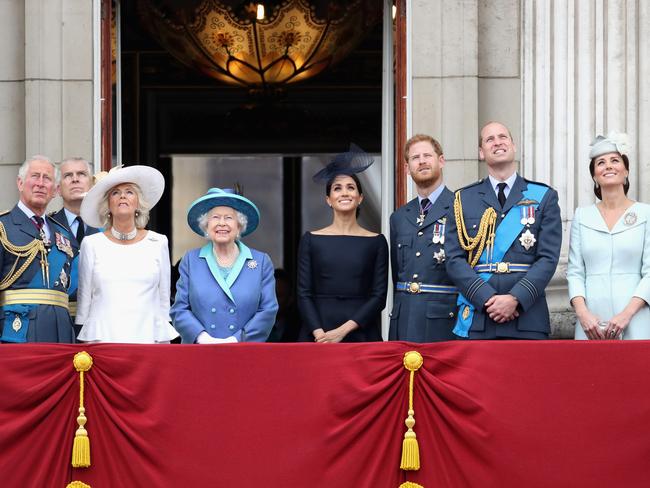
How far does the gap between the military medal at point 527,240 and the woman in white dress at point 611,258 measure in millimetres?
334

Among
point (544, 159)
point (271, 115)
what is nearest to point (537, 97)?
point (544, 159)

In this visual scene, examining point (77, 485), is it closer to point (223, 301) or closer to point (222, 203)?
point (223, 301)

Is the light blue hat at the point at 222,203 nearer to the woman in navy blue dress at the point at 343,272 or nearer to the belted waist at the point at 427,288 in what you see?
the woman in navy blue dress at the point at 343,272

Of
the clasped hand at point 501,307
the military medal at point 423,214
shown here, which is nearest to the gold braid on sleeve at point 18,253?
the military medal at point 423,214

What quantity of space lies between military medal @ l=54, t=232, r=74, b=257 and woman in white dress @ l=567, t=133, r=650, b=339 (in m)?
2.78

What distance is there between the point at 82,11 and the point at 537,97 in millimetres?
3171

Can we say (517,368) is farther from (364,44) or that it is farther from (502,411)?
(364,44)

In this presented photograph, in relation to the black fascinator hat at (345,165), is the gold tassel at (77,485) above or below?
below

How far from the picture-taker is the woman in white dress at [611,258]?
8.44m

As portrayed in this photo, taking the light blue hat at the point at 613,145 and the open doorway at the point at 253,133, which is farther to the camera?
the open doorway at the point at 253,133

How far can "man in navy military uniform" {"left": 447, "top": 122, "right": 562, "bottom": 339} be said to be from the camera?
27.4 feet

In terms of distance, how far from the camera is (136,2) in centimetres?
1503

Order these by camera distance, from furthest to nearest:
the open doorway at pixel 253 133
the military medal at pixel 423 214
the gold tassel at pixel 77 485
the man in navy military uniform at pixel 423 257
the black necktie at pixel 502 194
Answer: the open doorway at pixel 253 133, the military medal at pixel 423 214, the man in navy military uniform at pixel 423 257, the black necktie at pixel 502 194, the gold tassel at pixel 77 485

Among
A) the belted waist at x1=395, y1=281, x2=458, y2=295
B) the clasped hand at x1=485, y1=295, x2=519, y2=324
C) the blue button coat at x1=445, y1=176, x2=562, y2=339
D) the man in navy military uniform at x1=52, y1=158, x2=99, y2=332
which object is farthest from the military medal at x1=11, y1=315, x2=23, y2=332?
the clasped hand at x1=485, y1=295, x2=519, y2=324
